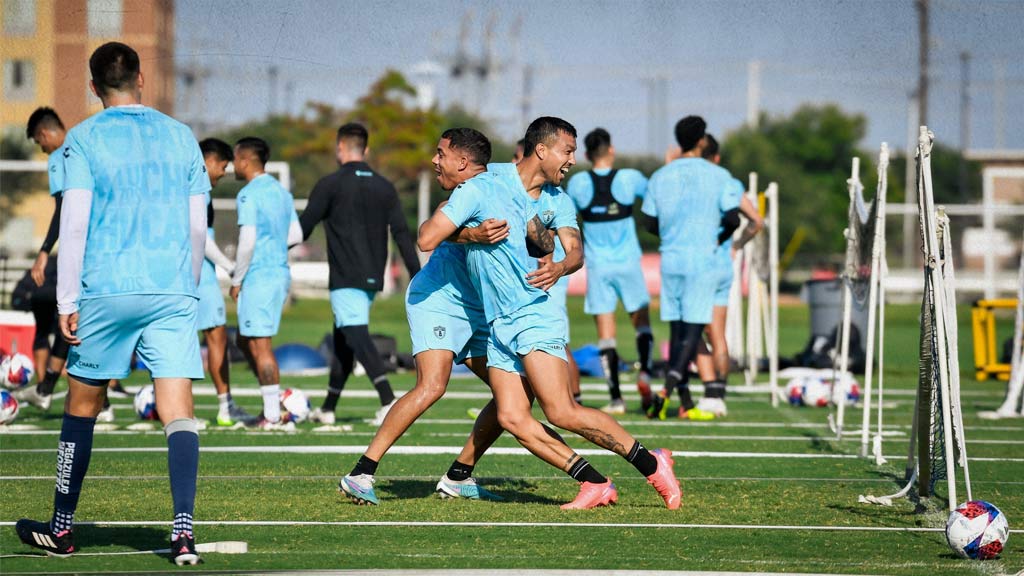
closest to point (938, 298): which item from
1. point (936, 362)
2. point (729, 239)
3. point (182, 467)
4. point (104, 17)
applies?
point (936, 362)

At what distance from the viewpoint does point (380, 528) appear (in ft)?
21.4

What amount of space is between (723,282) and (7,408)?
6.23m

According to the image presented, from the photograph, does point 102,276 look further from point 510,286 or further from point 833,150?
point 833,150

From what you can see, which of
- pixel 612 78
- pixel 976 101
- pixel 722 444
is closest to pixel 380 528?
pixel 722 444

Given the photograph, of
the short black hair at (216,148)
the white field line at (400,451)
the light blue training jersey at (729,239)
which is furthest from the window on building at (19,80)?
the light blue training jersey at (729,239)

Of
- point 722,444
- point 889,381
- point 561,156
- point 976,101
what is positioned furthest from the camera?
point 976,101

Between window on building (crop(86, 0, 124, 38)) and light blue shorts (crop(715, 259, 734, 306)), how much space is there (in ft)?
18.2

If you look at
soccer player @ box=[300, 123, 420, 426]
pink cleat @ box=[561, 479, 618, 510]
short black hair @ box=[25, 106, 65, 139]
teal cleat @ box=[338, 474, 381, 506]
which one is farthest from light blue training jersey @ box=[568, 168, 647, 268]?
teal cleat @ box=[338, 474, 381, 506]

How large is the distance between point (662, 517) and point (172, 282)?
2753mm

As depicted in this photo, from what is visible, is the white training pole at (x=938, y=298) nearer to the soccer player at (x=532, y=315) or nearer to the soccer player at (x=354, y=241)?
the soccer player at (x=532, y=315)

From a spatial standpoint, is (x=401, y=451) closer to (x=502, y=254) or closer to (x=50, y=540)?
(x=502, y=254)

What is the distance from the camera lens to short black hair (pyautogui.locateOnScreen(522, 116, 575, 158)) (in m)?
6.98

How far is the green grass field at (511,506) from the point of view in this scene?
18.8 ft

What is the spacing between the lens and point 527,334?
22.4 feet
